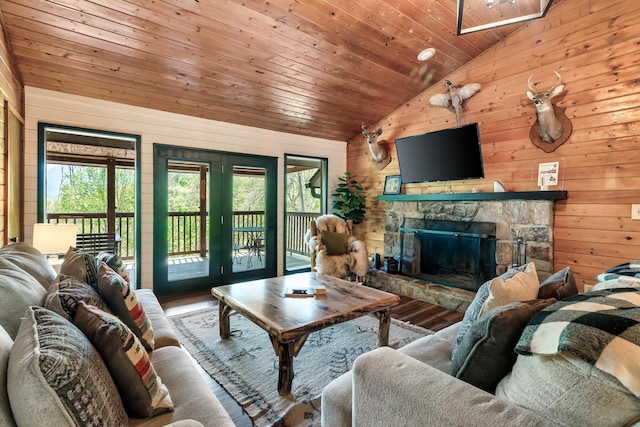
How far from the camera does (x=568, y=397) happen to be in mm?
801

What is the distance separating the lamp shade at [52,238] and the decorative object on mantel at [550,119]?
14.7 ft

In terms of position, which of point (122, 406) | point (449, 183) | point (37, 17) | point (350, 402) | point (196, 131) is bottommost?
point (350, 402)

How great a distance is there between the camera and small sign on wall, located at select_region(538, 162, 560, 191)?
3.25 metres

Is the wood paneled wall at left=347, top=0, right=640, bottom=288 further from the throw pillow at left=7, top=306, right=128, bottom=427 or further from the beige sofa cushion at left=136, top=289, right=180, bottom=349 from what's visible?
the throw pillow at left=7, top=306, right=128, bottom=427

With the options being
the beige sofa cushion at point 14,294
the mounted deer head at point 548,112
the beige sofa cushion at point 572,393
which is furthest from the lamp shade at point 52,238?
the mounted deer head at point 548,112

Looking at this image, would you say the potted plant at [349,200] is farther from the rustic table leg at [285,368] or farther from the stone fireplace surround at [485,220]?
the rustic table leg at [285,368]

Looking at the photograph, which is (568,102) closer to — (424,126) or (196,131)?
(424,126)

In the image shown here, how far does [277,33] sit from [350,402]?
3101 millimetres

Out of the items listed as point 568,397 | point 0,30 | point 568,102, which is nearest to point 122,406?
point 568,397

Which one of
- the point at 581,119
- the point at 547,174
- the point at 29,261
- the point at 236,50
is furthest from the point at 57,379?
the point at 581,119

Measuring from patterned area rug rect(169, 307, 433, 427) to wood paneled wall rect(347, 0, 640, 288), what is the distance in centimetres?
194

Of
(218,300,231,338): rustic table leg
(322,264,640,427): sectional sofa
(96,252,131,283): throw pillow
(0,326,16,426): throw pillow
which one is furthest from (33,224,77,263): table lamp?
(322,264,640,427): sectional sofa

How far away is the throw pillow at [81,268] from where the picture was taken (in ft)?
5.26

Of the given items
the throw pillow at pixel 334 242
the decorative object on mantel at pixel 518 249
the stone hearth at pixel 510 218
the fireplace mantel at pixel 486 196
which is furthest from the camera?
the throw pillow at pixel 334 242
